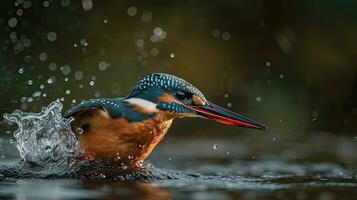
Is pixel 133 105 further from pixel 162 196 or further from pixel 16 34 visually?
pixel 16 34

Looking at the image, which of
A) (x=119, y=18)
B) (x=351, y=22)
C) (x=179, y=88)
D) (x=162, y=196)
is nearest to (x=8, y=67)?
(x=119, y=18)

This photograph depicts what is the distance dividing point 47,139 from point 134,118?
53cm

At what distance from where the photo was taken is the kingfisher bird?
19.6ft

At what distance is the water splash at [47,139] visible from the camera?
5.96 metres

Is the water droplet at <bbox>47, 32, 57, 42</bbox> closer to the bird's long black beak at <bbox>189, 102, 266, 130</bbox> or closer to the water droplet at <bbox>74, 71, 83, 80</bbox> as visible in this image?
the water droplet at <bbox>74, 71, 83, 80</bbox>

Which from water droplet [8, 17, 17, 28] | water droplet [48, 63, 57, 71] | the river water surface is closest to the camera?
the river water surface

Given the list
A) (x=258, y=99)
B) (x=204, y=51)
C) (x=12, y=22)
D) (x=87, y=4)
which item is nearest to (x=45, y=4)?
(x=12, y=22)

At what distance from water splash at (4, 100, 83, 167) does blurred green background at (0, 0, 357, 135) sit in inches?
144

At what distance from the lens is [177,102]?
6.00m

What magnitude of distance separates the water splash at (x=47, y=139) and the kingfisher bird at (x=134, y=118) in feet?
0.23

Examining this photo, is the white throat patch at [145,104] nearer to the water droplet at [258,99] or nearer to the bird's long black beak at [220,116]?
the bird's long black beak at [220,116]

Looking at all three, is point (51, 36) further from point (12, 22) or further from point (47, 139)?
point (47, 139)

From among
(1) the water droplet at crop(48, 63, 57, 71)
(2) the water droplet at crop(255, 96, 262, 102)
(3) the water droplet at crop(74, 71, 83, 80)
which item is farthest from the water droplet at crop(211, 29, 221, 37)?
(1) the water droplet at crop(48, 63, 57, 71)

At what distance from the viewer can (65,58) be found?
10.9 meters
